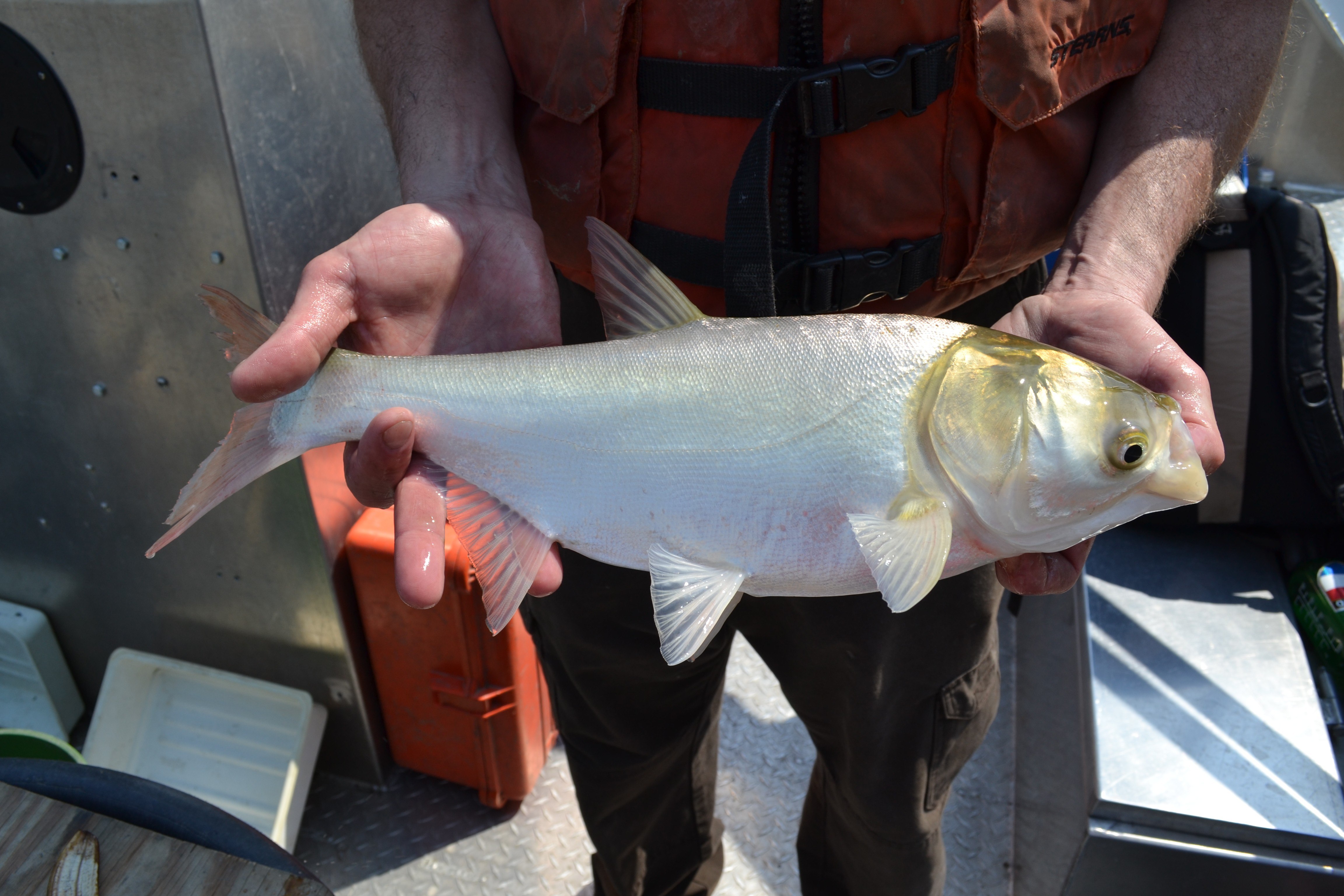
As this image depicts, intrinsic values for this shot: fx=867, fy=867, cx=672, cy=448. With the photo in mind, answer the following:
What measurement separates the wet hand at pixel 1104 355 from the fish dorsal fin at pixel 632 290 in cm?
54

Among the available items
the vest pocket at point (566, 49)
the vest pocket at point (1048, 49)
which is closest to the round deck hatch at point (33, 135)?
the vest pocket at point (566, 49)

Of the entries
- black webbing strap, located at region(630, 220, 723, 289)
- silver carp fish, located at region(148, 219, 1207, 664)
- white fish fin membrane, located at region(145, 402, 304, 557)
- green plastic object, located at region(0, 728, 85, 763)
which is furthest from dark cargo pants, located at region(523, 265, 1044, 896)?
green plastic object, located at region(0, 728, 85, 763)

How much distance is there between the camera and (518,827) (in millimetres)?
2750

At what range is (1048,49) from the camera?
4.73ft

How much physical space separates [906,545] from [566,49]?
1029 millimetres

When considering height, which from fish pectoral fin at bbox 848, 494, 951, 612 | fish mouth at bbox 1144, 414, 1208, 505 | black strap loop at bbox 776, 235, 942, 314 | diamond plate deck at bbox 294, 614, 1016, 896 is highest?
black strap loop at bbox 776, 235, 942, 314

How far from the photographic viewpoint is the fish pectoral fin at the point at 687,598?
131 cm

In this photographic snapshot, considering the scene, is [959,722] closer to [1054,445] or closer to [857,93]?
[1054,445]

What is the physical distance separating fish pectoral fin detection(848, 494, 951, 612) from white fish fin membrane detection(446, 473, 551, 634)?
536 millimetres

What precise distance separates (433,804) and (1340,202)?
4585 mm

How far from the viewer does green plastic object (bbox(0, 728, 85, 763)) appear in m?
2.42

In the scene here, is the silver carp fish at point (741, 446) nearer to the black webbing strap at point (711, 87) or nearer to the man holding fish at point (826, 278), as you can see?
the man holding fish at point (826, 278)

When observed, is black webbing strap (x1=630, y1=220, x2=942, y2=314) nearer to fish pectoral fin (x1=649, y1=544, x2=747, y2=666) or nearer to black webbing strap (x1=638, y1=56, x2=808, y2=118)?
black webbing strap (x1=638, y1=56, x2=808, y2=118)

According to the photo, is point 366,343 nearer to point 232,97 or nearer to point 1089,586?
point 232,97
